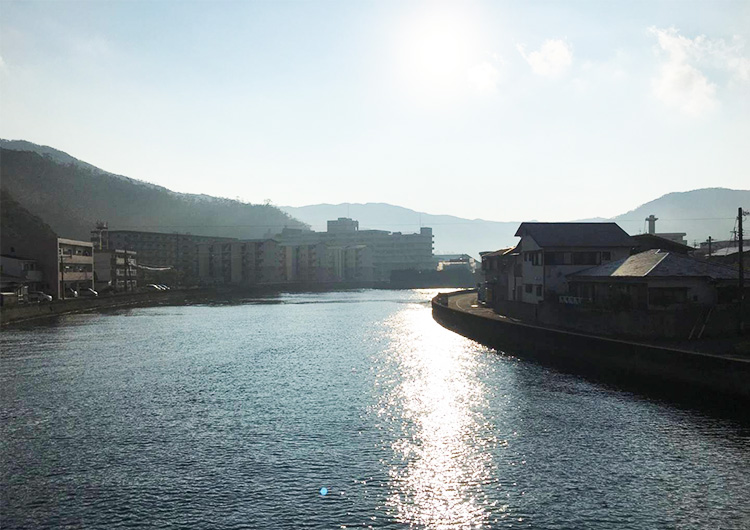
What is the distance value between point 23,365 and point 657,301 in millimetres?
35818

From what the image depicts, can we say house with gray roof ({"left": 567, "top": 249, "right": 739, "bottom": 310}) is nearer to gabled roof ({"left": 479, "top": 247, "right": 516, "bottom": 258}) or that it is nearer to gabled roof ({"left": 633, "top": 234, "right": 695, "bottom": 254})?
gabled roof ({"left": 633, "top": 234, "right": 695, "bottom": 254})

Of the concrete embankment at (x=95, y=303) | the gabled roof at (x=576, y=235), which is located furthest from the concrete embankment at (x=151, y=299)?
the gabled roof at (x=576, y=235)

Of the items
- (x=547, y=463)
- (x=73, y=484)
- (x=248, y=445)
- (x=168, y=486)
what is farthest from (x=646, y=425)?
(x=73, y=484)

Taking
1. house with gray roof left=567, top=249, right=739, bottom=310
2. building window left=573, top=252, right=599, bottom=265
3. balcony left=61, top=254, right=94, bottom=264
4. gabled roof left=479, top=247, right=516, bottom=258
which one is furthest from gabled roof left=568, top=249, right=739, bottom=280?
balcony left=61, top=254, right=94, bottom=264

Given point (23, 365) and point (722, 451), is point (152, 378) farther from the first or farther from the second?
point (722, 451)

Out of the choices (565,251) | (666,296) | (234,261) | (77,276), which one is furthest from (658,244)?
(234,261)

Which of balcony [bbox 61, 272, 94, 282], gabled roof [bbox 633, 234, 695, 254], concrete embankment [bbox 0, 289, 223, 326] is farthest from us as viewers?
balcony [bbox 61, 272, 94, 282]

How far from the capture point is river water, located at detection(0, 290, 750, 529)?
49.3 ft

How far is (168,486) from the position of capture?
16.8 metres

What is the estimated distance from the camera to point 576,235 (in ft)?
160

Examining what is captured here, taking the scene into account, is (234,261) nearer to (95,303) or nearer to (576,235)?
(95,303)

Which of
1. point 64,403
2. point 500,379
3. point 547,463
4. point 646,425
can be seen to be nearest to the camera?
point 547,463

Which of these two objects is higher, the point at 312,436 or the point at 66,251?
the point at 66,251

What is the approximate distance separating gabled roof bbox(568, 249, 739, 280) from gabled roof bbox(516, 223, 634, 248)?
6550 mm
